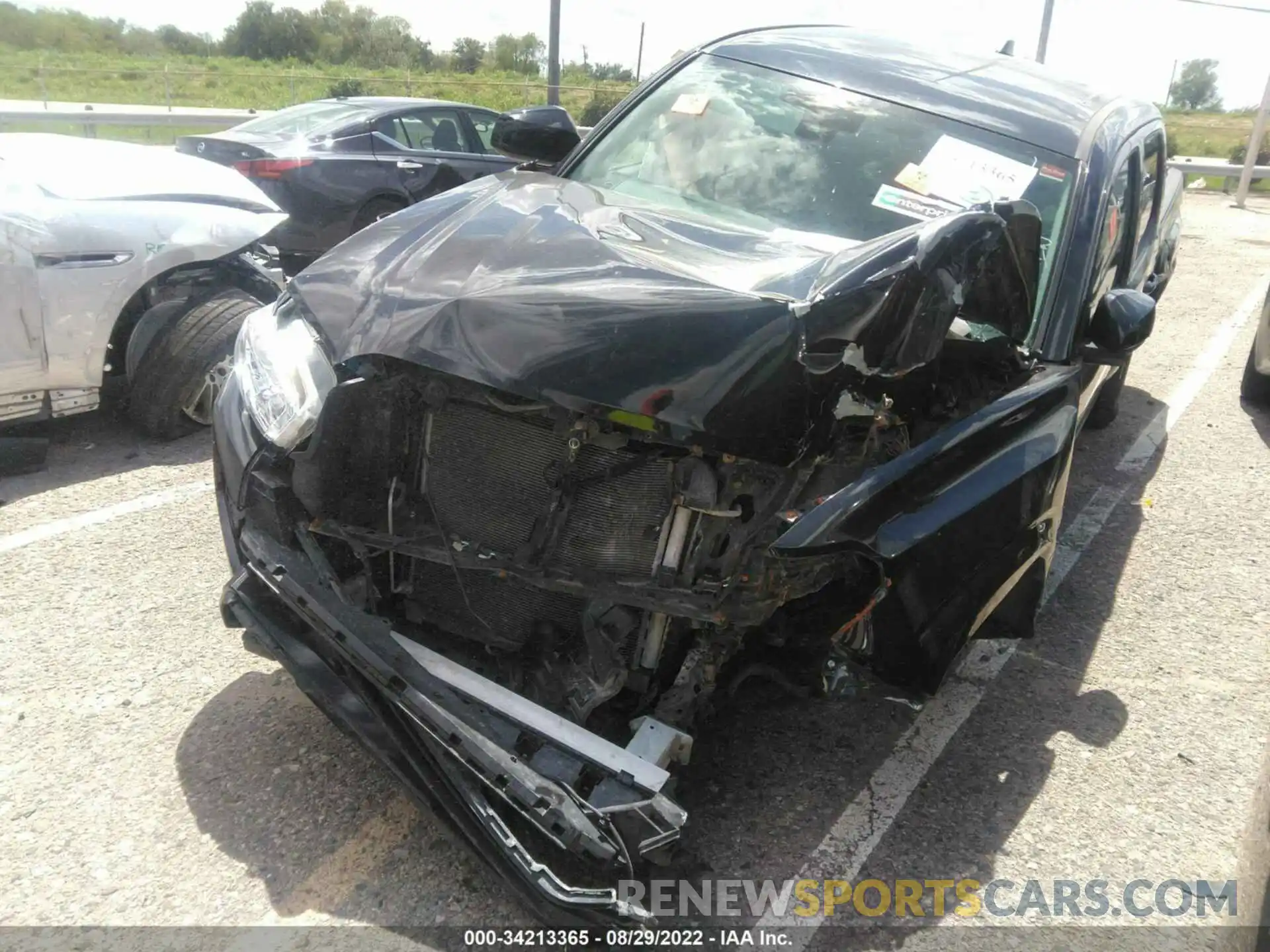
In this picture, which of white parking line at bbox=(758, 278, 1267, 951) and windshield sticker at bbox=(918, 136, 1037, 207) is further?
windshield sticker at bbox=(918, 136, 1037, 207)

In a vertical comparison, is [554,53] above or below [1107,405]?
above

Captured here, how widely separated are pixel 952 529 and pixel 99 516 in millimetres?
3429

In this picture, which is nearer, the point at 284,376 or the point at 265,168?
the point at 284,376

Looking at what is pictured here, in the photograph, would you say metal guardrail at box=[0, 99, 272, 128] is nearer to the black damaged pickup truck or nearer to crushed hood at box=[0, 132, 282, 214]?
crushed hood at box=[0, 132, 282, 214]

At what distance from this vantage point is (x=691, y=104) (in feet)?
12.4

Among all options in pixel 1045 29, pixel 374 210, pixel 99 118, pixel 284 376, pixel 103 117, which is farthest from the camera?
pixel 1045 29

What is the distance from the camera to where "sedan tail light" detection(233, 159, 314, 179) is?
763 centimetres

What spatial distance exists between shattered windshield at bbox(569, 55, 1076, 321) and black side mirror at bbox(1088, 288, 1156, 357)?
211 millimetres

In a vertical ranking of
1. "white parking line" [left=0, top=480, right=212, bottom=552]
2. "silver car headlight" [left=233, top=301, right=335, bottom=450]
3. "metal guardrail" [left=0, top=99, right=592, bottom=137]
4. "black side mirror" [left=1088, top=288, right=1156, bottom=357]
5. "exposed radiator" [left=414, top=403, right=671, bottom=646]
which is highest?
"metal guardrail" [left=0, top=99, right=592, bottom=137]

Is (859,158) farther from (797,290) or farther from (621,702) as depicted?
(621,702)

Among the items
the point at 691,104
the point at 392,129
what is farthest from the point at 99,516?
the point at 392,129

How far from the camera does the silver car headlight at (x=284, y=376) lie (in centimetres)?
243

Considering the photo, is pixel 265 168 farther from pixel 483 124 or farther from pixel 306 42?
pixel 306 42

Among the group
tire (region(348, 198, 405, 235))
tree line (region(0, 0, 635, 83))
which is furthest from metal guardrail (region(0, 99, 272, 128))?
tree line (region(0, 0, 635, 83))
